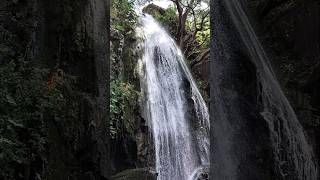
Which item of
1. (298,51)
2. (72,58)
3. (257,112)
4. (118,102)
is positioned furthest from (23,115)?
(118,102)

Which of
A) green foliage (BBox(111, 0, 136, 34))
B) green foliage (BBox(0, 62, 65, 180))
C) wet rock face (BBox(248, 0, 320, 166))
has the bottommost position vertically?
green foliage (BBox(0, 62, 65, 180))

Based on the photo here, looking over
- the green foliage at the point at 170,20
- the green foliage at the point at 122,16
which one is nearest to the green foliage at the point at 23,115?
the green foliage at the point at 122,16

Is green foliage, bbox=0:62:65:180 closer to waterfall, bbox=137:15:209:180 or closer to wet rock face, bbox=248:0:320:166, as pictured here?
wet rock face, bbox=248:0:320:166

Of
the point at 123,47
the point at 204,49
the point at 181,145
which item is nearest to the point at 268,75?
the point at 181,145

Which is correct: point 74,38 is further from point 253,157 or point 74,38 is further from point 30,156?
point 253,157

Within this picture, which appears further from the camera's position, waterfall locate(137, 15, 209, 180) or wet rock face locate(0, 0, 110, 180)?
waterfall locate(137, 15, 209, 180)

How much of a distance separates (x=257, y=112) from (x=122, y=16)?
10.2m

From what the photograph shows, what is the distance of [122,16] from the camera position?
15734 millimetres

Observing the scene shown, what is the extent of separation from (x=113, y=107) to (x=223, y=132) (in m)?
6.17

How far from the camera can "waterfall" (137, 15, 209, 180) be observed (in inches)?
541

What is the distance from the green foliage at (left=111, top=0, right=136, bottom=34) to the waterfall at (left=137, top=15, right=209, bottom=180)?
2.03 feet

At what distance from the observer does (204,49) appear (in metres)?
18.0

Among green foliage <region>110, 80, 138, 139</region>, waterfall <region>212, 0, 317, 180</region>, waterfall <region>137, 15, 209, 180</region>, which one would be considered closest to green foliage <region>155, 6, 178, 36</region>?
waterfall <region>137, 15, 209, 180</region>

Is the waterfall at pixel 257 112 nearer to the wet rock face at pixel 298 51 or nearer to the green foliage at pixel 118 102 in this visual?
the wet rock face at pixel 298 51
